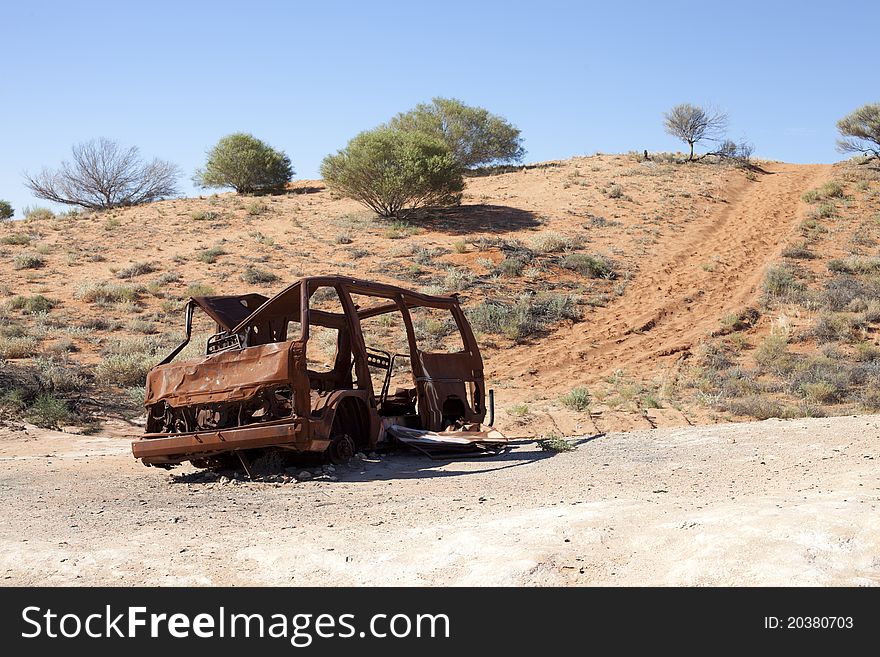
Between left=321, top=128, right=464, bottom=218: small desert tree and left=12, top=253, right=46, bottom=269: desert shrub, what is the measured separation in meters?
12.3

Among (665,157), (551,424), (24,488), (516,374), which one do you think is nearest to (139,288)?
(516,374)

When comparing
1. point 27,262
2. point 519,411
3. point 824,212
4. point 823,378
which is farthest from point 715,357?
point 27,262

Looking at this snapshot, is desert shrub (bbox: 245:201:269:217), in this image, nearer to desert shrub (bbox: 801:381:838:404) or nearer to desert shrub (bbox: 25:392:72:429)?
desert shrub (bbox: 25:392:72:429)

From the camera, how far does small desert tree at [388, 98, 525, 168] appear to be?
1954 inches

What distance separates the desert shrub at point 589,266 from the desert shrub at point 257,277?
9244mm

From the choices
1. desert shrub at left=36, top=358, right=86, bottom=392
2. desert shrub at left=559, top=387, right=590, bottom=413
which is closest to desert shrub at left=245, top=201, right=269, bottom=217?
desert shrub at left=36, top=358, right=86, bottom=392

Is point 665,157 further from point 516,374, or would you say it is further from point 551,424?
point 551,424

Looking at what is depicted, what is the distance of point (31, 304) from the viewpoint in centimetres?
2122

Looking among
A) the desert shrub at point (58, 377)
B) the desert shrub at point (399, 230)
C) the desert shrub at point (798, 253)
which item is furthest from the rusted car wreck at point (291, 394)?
the desert shrub at point (798, 253)

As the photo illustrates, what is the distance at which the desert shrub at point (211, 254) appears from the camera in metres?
26.7

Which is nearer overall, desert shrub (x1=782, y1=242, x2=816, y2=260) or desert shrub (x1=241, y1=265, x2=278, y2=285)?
desert shrub (x1=241, y1=265, x2=278, y2=285)

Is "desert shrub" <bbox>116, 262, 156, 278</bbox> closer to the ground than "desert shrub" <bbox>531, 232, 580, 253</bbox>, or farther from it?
closer to the ground

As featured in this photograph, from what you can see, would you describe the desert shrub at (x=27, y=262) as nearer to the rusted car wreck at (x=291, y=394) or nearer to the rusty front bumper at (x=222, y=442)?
the rusted car wreck at (x=291, y=394)

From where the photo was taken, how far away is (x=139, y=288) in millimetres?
23484
